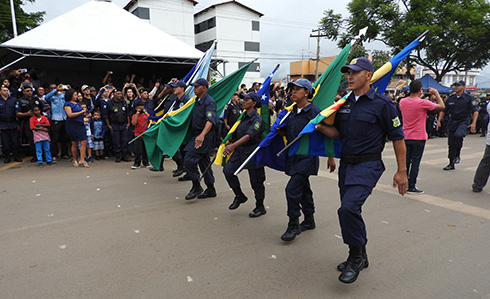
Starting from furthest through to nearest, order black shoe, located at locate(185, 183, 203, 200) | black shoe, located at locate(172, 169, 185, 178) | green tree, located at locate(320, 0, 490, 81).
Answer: green tree, located at locate(320, 0, 490, 81) → black shoe, located at locate(172, 169, 185, 178) → black shoe, located at locate(185, 183, 203, 200)

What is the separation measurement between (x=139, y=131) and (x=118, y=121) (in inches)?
39.2

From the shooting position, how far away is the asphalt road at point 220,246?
286 cm

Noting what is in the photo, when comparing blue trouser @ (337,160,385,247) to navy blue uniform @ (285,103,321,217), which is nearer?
blue trouser @ (337,160,385,247)

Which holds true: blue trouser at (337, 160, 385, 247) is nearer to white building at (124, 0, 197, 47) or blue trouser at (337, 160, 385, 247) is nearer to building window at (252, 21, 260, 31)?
white building at (124, 0, 197, 47)

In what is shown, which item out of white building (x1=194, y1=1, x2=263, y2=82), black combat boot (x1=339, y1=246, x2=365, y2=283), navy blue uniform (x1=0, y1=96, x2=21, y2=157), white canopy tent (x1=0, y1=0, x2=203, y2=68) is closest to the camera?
black combat boot (x1=339, y1=246, x2=365, y2=283)

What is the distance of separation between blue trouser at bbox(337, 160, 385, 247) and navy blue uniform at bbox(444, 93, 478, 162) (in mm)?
5703

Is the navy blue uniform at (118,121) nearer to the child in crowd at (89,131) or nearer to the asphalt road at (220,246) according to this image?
the child in crowd at (89,131)

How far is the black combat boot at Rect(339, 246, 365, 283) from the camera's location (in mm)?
2807

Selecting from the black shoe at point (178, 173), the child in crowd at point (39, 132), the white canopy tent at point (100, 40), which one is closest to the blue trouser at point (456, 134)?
the black shoe at point (178, 173)

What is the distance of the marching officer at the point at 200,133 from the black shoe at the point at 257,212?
106cm

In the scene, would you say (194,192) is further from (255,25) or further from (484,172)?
(255,25)

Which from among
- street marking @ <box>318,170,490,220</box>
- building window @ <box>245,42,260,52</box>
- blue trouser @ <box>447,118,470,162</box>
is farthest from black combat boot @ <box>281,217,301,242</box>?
building window @ <box>245,42,260,52</box>

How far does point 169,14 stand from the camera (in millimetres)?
35875

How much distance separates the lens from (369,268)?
10.4 ft
